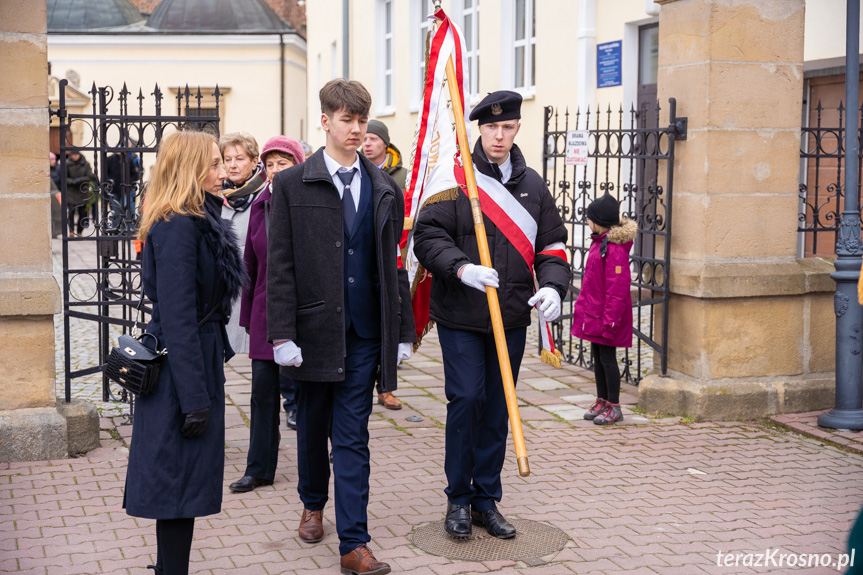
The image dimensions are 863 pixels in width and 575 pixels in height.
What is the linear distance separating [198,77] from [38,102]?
95.9ft

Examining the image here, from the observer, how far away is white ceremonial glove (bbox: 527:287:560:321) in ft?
15.7

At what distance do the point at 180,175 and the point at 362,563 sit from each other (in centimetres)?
174

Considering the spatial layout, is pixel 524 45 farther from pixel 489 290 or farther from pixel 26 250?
pixel 489 290

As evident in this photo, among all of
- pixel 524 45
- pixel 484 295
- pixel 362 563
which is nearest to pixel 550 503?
pixel 484 295

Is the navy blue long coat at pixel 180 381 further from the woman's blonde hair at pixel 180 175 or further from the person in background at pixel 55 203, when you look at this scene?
the person in background at pixel 55 203

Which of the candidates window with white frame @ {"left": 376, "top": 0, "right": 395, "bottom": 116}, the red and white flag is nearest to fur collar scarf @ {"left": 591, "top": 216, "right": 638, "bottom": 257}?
the red and white flag

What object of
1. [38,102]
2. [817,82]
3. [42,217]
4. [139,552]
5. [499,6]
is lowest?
[139,552]

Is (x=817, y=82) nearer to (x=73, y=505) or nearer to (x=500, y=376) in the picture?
(x=500, y=376)

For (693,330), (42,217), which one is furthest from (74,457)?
(693,330)

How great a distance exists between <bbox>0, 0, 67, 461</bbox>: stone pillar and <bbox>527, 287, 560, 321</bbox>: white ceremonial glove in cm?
296

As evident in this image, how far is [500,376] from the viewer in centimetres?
505

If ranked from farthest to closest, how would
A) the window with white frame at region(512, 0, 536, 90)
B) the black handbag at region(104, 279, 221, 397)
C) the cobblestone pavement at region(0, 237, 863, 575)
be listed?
the window with white frame at region(512, 0, 536, 90), the cobblestone pavement at region(0, 237, 863, 575), the black handbag at region(104, 279, 221, 397)

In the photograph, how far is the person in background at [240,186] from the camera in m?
6.15

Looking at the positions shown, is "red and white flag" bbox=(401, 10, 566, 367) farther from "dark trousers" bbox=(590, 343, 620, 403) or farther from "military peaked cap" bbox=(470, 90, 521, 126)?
"dark trousers" bbox=(590, 343, 620, 403)
